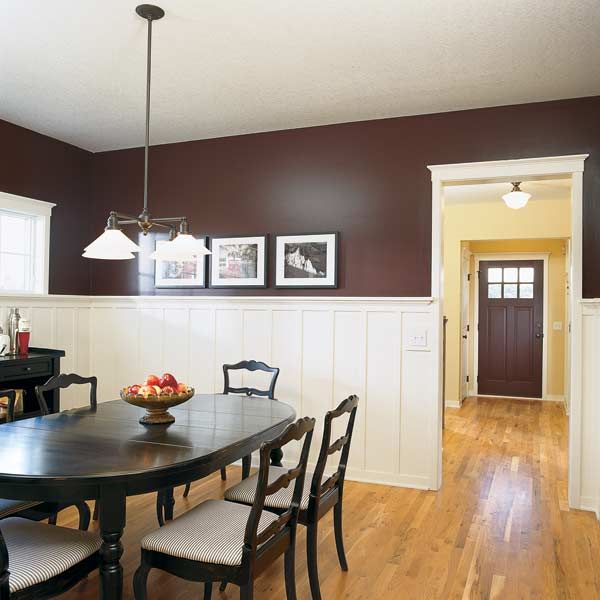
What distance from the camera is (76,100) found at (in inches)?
155

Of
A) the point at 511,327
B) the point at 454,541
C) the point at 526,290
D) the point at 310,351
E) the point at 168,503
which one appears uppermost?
the point at 526,290

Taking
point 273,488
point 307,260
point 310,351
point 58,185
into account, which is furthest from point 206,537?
point 58,185

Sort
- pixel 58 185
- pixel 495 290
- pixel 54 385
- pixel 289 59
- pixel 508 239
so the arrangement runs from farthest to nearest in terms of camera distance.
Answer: pixel 495 290, pixel 508 239, pixel 58 185, pixel 289 59, pixel 54 385

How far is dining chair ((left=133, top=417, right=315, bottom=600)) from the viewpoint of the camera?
77.0 inches

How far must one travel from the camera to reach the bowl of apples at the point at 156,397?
2.58 m

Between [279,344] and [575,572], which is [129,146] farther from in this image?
[575,572]

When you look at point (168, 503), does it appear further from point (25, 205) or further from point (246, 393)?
point (25, 205)

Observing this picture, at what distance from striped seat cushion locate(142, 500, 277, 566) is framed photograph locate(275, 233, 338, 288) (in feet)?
7.80

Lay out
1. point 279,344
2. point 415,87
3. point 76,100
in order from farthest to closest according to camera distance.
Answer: point 279,344, point 76,100, point 415,87

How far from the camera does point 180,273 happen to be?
16.1 feet

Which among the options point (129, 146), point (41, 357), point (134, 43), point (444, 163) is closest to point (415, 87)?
point (444, 163)

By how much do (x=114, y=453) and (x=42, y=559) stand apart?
418 millimetres

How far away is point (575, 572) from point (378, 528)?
1.06 metres

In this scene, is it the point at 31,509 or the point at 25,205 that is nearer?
the point at 31,509
